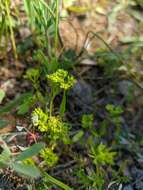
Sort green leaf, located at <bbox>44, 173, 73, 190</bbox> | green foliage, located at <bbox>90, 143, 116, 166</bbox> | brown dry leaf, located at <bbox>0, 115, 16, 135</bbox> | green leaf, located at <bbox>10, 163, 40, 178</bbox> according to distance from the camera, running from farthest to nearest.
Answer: brown dry leaf, located at <bbox>0, 115, 16, 135</bbox> < green foliage, located at <bbox>90, 143, 116, 166</bbox> < green leaf, located at <bbox>44, 173, 73, 190</bbox> < green leaf, located at <bbox>10, 163, 40, 178</bbox>

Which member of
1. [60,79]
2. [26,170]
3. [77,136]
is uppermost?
[60,79]

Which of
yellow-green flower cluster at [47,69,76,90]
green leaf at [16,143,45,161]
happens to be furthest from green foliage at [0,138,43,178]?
yellow-green flower cluster at [47,69,76,90]

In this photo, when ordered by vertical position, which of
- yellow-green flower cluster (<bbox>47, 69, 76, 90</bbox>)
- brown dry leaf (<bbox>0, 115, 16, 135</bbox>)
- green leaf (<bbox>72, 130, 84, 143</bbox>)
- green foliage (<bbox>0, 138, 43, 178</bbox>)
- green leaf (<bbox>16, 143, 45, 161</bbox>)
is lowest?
green leaf (<bbox>72, 130, 84, 143</bbox>)

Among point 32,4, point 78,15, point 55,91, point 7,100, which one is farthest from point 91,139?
point 78,15

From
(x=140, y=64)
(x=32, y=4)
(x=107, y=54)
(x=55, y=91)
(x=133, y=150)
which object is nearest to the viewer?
(x=55, y=91)

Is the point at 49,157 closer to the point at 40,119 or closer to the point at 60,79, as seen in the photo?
the point at 40,119

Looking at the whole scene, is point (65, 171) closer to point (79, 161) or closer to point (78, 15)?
point (79, 161)

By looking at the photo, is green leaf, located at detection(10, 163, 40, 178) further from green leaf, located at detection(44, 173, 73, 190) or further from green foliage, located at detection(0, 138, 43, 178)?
green leaf, located at detection(44, 173, 73, 190)

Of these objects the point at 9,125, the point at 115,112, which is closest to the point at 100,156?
the point at 115,112
